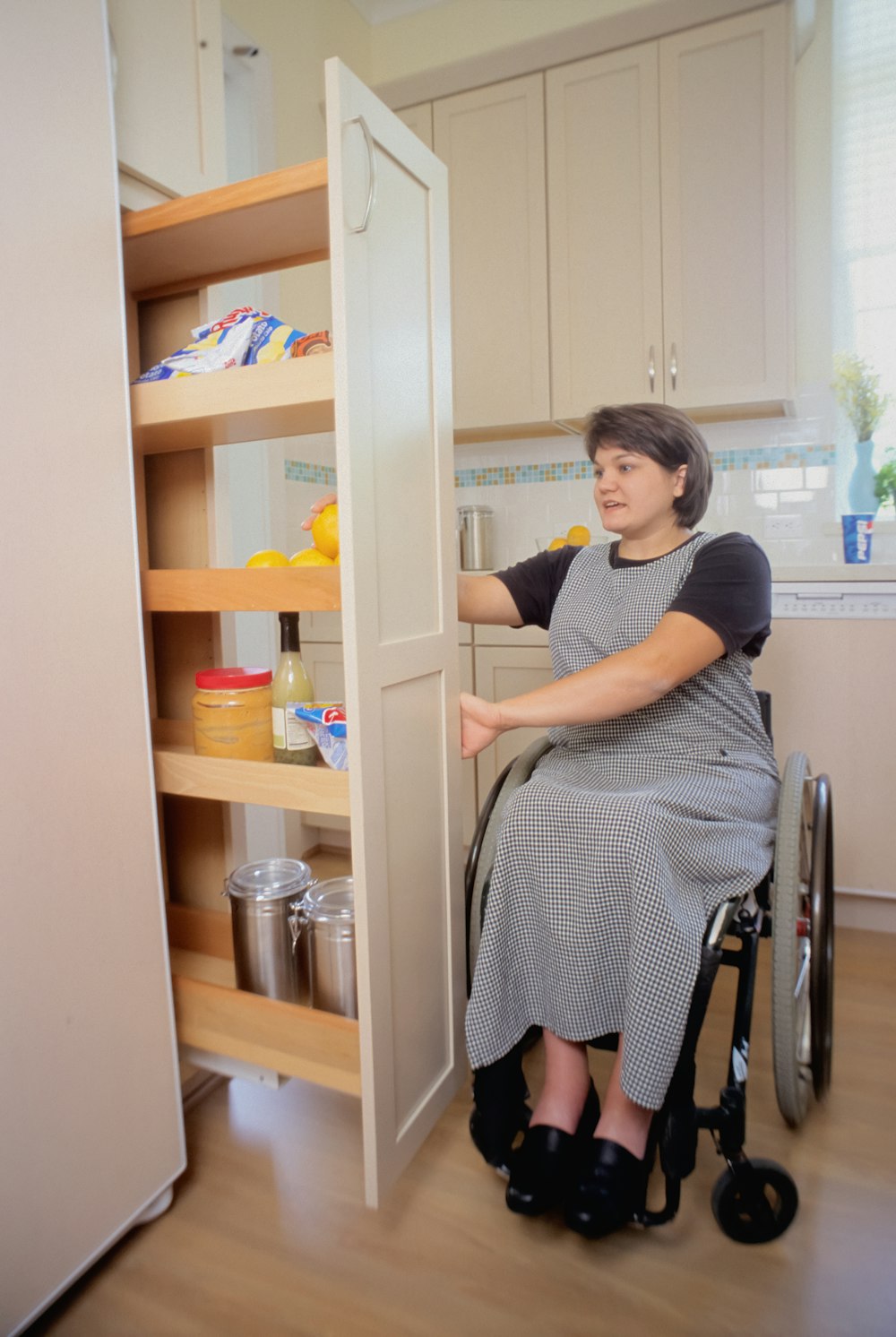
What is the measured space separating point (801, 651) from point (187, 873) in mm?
1620

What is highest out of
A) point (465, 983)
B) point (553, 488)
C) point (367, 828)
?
point (553, 488)

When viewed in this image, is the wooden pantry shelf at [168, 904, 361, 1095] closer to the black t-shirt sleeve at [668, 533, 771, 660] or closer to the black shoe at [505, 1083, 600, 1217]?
the black shoe at [505, 1083, 600, 1217]

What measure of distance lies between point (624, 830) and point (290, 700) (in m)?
0.54

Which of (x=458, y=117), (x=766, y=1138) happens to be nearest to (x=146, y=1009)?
(x=766, y=1138)

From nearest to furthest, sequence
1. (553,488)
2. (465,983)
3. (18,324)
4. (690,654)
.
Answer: (18,324) < (690,654) < (465,983) < (553,488)

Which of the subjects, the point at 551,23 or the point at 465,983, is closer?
the point at 465,983

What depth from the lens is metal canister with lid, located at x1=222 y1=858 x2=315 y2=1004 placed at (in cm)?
150

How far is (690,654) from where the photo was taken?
58.3 inches

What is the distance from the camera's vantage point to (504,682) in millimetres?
2863

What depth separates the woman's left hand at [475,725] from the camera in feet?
5.07

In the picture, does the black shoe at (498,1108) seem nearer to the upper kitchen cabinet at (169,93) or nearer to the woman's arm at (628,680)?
the woman's arm at (628,680)

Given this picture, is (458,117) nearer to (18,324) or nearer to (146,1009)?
(18,324)

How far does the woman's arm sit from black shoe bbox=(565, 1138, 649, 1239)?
620 millimetres

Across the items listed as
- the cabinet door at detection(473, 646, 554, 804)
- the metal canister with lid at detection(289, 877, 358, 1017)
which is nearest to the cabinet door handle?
the metal canister with lid at detection(289, 877, 358, 1017)
